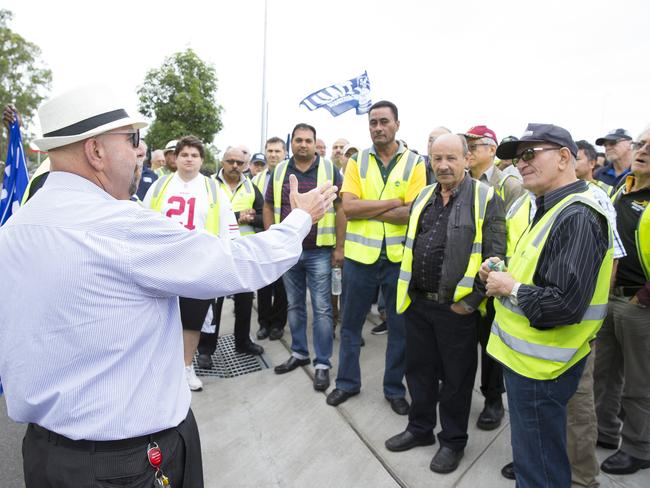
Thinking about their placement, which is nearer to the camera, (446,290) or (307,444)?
(446,290)

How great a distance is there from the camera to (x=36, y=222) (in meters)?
1.27

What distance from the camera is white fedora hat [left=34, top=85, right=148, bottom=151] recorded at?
1342mm

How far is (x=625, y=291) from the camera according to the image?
9.46 feet

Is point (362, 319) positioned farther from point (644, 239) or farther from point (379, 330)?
point (644, 239)

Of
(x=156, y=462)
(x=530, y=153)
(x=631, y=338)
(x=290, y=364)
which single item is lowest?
(x=290, y=364)

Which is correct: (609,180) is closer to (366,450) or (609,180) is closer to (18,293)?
(366,450)

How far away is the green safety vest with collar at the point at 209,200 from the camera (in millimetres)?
3652

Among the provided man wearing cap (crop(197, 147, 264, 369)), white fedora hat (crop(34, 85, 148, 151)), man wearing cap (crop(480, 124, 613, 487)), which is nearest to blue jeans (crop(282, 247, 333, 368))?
man wearing cap (crop(197, 147, 264, 369))

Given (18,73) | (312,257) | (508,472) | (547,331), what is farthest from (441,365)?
(18,73)

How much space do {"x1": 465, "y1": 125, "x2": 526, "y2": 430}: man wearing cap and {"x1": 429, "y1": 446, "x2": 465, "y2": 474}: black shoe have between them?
1.78 ft

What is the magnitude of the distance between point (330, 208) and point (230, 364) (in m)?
1.95

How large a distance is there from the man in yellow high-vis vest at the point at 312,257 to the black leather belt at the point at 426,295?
3.64ft

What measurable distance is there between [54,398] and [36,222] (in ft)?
1.77

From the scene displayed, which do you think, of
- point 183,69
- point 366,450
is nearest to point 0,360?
point 366,450
